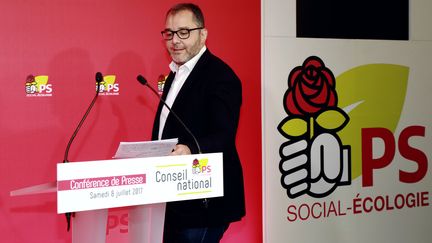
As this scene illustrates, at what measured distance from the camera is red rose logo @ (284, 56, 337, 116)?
3.44 metres

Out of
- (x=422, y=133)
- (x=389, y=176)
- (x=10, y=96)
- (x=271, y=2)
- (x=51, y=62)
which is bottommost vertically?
(x=389, y=176)

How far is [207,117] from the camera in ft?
7.80

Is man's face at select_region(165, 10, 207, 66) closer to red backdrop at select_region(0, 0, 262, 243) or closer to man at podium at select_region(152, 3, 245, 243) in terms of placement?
man at podium at select_region(152, 3, 245, 243)

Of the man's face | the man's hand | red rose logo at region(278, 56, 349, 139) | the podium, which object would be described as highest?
the man's face

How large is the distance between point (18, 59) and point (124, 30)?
59 centimetres

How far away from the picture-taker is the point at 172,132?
243 cm

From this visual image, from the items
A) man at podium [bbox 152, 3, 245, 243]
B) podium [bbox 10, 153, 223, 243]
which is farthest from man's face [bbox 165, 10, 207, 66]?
podium [bbox 10, 153, 223, 243]

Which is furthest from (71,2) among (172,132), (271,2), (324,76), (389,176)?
(389,176)

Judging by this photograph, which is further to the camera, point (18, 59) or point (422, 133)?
point (422, 133)

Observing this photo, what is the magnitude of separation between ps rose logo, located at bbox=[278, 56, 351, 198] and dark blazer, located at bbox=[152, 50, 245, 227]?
1.01 metres

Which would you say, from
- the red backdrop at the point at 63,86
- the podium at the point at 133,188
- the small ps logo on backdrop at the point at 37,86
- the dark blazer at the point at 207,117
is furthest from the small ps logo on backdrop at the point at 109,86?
the podium at the point at 133,188

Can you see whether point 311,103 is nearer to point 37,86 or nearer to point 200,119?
point 200,119

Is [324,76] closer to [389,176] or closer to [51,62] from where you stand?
[389,176]

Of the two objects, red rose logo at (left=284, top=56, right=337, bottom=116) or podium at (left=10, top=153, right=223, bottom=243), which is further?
red rose logo at (left=284, top=56, right=337, bottom=116)
